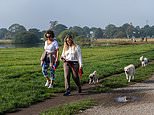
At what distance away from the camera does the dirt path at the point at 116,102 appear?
10.8m

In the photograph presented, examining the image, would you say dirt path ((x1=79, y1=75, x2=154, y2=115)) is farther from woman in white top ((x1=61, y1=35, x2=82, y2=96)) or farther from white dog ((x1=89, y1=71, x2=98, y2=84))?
white dog ((x1=89, y1=71, x2=98, y2=84))

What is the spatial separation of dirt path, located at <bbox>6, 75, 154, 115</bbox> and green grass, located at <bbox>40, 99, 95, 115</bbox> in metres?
0.25

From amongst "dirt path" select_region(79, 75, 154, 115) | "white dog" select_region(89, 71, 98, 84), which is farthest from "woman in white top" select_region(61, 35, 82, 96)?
"white dog" select_region(89, 71, 98, 84)

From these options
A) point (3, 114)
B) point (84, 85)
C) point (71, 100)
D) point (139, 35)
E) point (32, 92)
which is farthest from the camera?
point (139, 35)

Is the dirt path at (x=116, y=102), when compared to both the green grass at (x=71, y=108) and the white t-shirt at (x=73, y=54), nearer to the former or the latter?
the green grass at (x=71, y=108)

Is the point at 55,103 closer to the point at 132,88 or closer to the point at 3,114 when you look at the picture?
the point at 3,114

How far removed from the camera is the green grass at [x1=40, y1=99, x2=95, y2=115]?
10.4 meters

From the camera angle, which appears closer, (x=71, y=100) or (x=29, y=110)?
(x=29, y=110)

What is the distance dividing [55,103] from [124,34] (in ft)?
540

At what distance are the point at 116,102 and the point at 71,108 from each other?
6.20 ft

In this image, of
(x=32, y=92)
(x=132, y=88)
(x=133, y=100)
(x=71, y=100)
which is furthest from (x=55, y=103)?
(x=132, y=88)

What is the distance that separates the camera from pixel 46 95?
1336 cm

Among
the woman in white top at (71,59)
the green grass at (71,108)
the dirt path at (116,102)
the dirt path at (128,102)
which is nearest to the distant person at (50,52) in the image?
the woman in white top at (71,59)

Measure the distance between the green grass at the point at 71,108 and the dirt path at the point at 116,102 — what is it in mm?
245
